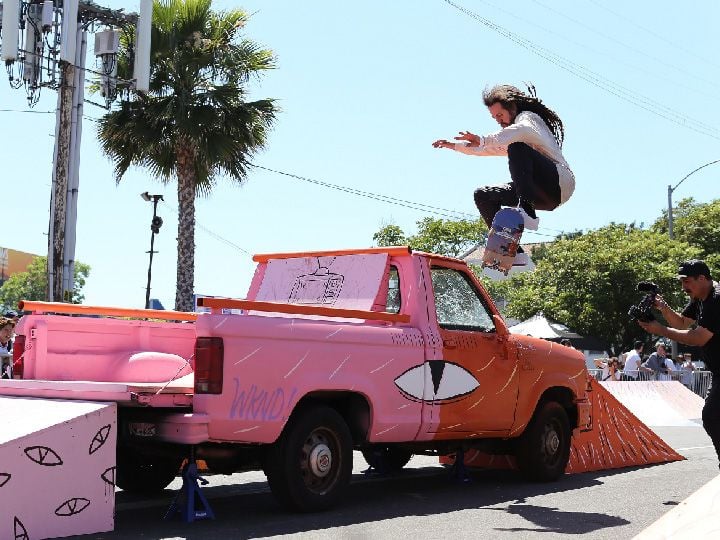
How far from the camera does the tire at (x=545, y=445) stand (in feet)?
30.3

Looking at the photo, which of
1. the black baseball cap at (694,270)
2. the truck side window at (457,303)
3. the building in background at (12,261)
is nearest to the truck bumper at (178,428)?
the truck side window at (457,303)

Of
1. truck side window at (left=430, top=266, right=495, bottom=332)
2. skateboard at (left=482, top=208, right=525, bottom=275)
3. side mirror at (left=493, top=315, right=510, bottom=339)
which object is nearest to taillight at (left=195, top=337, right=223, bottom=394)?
truck side window at (left=430, top=266, right=495, bottom=332)

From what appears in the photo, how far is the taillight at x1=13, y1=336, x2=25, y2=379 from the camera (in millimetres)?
7578

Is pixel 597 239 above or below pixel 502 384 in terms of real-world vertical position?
above

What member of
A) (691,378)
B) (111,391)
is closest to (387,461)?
(111,391)

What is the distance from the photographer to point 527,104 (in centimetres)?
848

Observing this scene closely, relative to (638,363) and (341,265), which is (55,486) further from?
(638,363)

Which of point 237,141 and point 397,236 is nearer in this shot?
point 237,141

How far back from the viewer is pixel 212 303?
21.1 feet

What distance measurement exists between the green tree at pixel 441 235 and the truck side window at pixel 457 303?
139 ft

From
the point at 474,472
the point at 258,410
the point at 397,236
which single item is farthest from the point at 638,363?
the point at 397,236

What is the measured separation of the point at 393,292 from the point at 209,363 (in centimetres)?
222

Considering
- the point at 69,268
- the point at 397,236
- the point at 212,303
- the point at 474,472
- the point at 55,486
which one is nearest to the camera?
the point at 55,486

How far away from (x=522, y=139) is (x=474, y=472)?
12.6 feet
